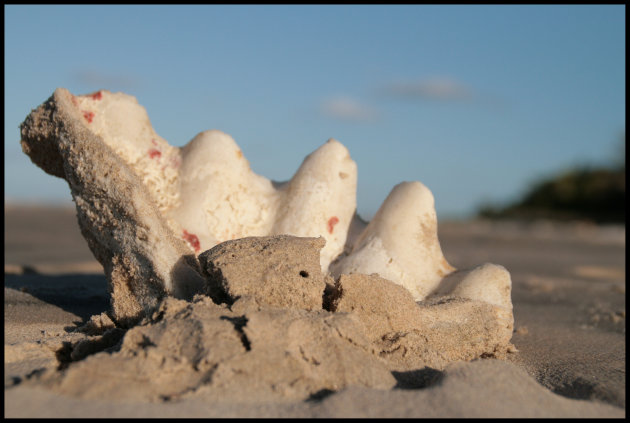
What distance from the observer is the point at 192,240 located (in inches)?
152

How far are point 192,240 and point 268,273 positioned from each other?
4.16 ft

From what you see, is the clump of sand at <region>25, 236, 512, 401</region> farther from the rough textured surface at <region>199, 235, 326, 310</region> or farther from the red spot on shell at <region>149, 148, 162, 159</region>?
the red spot on shell at <region>149, 148, 162, 159</region>

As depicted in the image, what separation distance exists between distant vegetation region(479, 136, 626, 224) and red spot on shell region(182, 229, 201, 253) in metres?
20.6

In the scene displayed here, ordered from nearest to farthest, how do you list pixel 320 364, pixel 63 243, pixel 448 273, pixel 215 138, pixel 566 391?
pixel 320 364, pixel 566 391, pixel 448 273, pixel 215 138, pixel 63 243

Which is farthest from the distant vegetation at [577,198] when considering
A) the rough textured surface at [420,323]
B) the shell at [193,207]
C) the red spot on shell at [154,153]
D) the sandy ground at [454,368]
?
the red spot on shell at [154,153]

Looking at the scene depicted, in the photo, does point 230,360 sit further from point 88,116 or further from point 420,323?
point 88,116

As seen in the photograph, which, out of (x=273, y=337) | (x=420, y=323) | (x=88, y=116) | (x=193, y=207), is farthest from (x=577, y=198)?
(x=273, y=337)

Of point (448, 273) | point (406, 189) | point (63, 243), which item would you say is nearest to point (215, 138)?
point (406, 189)

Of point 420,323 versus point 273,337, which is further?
point 420,323

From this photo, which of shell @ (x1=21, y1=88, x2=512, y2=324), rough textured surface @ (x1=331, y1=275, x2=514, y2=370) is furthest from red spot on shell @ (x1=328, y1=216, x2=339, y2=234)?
rough textured surface @ (x1=331, y1=275, x2=514, y2=370)

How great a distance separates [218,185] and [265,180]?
414 mm

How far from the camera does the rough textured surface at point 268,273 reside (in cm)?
271

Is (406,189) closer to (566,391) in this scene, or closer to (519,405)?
(566,391)

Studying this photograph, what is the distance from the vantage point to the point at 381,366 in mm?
2441
